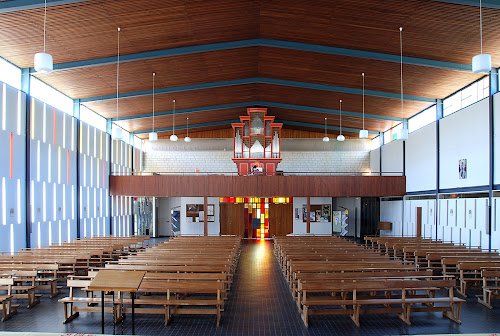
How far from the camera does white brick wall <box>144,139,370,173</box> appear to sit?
26.2 meters

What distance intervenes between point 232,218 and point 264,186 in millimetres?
5741

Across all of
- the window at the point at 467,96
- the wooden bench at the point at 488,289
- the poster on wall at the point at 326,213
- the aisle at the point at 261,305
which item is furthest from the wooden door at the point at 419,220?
the wooden bench at the point at 488,289

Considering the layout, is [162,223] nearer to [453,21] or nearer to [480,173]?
[480,173]

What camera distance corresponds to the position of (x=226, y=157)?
2633 cm

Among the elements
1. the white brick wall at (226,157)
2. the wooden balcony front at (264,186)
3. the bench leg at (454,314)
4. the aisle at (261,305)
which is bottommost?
the aisle at (261,305)

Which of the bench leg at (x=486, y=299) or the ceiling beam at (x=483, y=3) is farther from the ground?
the ceiling beam at (x=483, y=3)

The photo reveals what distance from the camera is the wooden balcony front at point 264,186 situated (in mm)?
19438

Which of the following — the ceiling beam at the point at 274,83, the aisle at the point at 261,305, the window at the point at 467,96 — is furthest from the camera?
the ceiling beam at the point at 274,83

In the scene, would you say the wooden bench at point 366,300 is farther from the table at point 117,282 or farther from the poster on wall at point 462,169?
the poster on wall at point 462,169

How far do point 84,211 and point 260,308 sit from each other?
11.0 meters

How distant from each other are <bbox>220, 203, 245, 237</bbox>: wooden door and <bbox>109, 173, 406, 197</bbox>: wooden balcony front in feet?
17.0

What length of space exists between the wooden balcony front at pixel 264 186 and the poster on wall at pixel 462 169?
4.62 metres

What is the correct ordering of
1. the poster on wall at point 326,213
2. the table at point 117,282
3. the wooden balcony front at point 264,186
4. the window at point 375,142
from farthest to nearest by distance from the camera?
the window at point 375,142
the poster on wall at point 326,213
the wooden balcony front at point 264,186
the table at point 117,282

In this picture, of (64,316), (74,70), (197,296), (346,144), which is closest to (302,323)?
(197,296)
